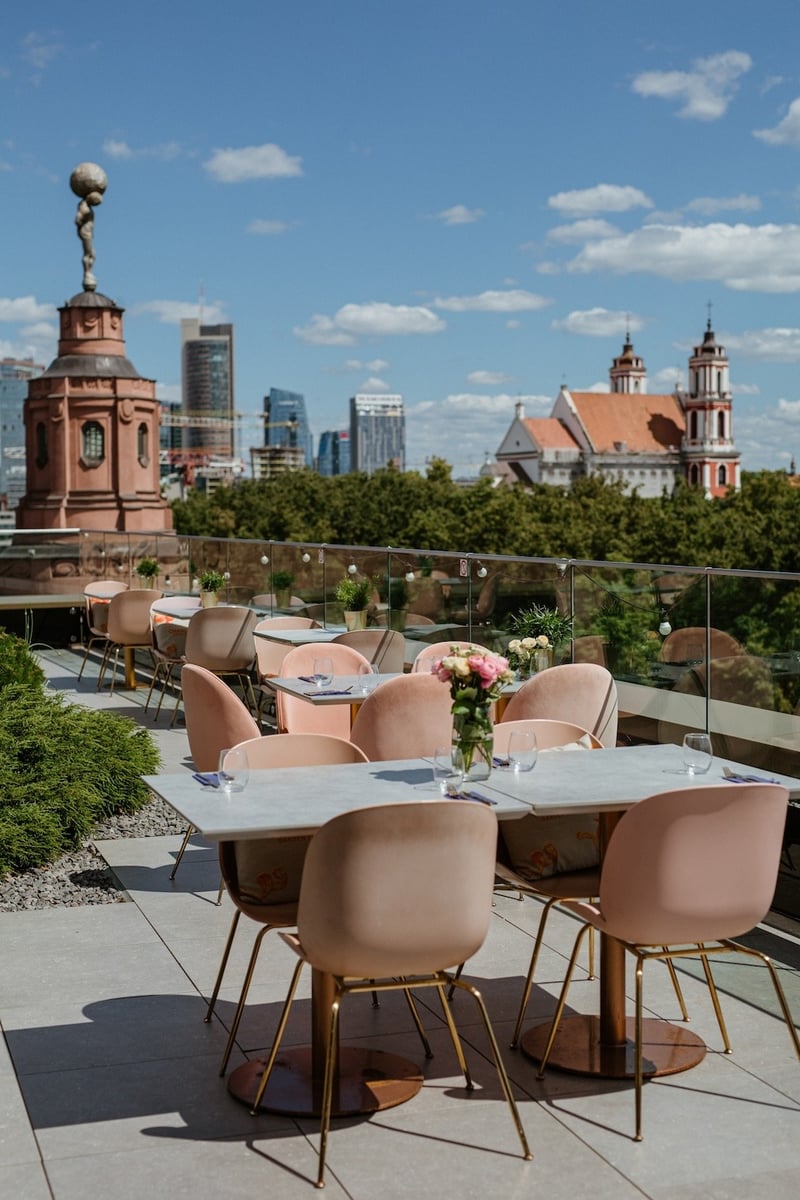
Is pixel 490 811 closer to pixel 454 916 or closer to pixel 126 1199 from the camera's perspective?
pixel 454 916

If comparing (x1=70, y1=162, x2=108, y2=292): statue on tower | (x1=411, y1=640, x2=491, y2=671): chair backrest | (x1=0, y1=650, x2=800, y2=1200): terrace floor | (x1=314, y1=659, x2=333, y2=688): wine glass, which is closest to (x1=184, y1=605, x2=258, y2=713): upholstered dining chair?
(x1=411, y1=640, x2=491, y2=671): chair backrest

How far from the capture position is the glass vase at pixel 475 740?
4.57 metres

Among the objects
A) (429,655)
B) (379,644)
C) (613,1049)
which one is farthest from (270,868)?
(379,644)

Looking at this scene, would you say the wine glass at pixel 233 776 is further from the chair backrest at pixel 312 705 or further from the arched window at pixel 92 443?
the arched window at pixel 92 443

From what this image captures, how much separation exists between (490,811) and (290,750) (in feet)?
4.54

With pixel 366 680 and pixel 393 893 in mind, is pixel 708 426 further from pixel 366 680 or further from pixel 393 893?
pixel 393 893

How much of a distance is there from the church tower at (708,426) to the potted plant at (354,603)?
14987cm

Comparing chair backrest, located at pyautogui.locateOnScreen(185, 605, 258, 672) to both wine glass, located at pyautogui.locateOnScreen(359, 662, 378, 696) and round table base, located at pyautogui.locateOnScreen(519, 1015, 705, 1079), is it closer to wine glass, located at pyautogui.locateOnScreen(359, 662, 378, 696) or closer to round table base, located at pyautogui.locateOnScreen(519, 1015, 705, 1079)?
wine glass, located at pyautogui.locateOnScreen(359, 662, 378, 696)

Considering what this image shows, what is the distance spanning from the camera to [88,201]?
3098 cm

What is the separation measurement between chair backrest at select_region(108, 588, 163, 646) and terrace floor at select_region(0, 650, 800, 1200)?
794 centimetres

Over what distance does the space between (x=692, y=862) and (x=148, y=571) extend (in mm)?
12638

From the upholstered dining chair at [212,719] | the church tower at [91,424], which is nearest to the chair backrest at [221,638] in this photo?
the upholstered dining chair at [212,719]

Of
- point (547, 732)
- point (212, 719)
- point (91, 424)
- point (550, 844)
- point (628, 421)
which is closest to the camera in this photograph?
point (550, 844)

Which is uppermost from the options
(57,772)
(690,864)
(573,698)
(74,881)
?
(573,698)
